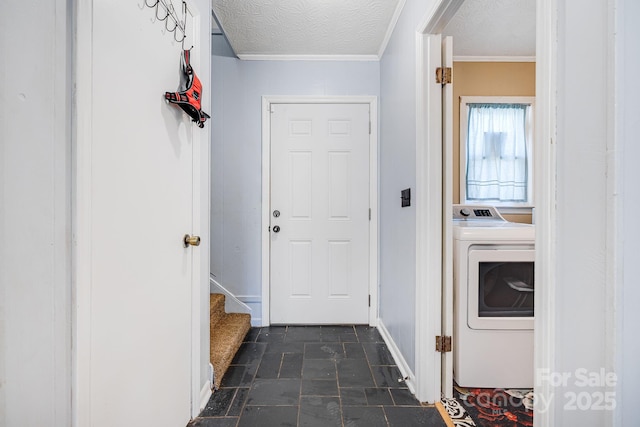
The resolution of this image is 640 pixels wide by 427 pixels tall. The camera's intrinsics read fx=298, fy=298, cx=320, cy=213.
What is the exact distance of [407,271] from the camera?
6.15 feet

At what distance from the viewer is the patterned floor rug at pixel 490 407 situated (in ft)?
4.81

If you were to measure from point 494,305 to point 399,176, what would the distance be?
0.97 meters

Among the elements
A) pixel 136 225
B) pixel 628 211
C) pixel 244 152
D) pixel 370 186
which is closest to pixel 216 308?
pixel 244 152

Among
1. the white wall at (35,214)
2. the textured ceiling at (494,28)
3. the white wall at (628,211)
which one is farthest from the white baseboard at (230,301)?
the textured ceiling at (494,28)

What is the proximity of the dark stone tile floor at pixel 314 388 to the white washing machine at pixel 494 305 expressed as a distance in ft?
1.33

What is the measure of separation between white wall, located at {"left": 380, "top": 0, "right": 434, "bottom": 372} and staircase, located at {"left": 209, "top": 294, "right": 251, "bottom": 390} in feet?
3.77

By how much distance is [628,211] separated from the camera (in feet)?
2.03

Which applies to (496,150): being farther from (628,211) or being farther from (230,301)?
(230,301)

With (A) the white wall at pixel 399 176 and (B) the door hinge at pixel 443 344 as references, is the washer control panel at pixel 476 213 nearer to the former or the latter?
(A) the white wall at pixel 399 176

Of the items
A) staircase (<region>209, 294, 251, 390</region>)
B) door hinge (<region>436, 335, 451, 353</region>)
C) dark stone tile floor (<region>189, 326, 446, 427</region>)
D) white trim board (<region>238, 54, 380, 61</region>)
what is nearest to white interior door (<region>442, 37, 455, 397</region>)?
door hinge (<region>436, 335, 451, 353</region>)

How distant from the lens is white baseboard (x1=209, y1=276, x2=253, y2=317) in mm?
2646

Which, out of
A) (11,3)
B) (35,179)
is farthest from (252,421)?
(11,3)

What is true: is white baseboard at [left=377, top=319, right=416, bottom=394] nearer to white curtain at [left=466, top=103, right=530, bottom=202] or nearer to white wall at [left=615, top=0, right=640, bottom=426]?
white wall at [left=615, top=0, right=640, bottom=426]

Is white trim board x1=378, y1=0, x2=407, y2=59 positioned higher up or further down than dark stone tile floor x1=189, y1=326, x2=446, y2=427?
higher up
